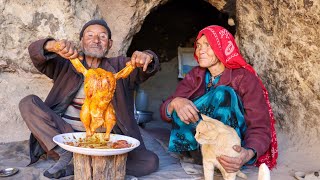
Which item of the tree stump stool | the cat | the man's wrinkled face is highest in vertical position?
the man's wrinkled face

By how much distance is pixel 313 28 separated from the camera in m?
3.39

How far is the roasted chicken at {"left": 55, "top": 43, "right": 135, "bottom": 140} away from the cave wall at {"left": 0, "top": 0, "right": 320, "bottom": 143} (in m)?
1.57

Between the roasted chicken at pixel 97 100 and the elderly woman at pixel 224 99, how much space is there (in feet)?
1.72

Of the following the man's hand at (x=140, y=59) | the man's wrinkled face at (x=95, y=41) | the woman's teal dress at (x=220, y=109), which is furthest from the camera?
the man's wrinkled face at (x=95, y=41)

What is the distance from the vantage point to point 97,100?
229cm

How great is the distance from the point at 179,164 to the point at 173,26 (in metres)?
3.23

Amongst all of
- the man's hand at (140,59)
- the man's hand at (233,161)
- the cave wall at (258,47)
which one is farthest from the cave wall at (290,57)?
the man's hand at (140,59)

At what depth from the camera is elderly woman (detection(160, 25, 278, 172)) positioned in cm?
276

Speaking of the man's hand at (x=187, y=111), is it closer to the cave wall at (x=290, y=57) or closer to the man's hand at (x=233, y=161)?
the man's hand at (x=233, y=161)

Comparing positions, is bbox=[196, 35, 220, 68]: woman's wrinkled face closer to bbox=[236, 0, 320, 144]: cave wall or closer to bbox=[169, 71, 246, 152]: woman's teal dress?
bbox=[169, 71, 246, 152]: woman's teal dress

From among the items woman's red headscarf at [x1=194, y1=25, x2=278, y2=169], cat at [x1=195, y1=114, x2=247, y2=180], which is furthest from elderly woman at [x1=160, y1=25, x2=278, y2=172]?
cat at [x1=195, y1=114, x2=247, y2=180]

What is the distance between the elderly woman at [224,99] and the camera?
2.76 m

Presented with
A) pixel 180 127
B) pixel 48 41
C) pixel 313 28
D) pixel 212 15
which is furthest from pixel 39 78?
pixel 212 15

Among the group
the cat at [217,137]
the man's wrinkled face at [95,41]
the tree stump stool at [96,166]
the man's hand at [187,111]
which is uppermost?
the man's wrinkled face at [95,41]
